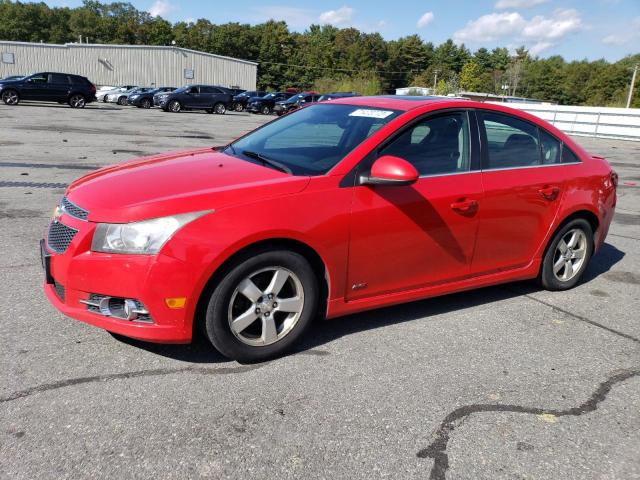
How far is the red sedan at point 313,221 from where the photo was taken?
3.07 metres

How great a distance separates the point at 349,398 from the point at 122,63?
6114 centimetres

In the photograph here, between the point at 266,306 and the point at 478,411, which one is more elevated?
the point at 266,306

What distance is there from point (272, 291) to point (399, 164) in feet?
3.62

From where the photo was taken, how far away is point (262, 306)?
334 centimetres

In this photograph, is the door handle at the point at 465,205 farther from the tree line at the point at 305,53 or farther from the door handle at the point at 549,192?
the tree line at the point at 305,53

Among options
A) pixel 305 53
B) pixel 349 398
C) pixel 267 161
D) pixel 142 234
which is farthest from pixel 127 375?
pixel 305 53

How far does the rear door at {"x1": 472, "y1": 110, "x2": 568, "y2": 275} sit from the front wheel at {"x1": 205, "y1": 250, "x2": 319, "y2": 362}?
149cm

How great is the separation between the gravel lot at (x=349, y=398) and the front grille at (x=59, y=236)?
0.64 meters

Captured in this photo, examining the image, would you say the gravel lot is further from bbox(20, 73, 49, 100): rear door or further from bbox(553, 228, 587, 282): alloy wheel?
bbox(20, 73, 49, 100): rear door

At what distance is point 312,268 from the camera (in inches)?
138

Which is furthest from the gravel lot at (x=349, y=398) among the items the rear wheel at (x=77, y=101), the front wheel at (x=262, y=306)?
the rear wheel at (x=77, y=101)

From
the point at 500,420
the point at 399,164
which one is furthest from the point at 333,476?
the point at 399,164

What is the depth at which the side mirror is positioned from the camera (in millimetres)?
3426

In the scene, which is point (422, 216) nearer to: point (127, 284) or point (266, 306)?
point (266, 306)
